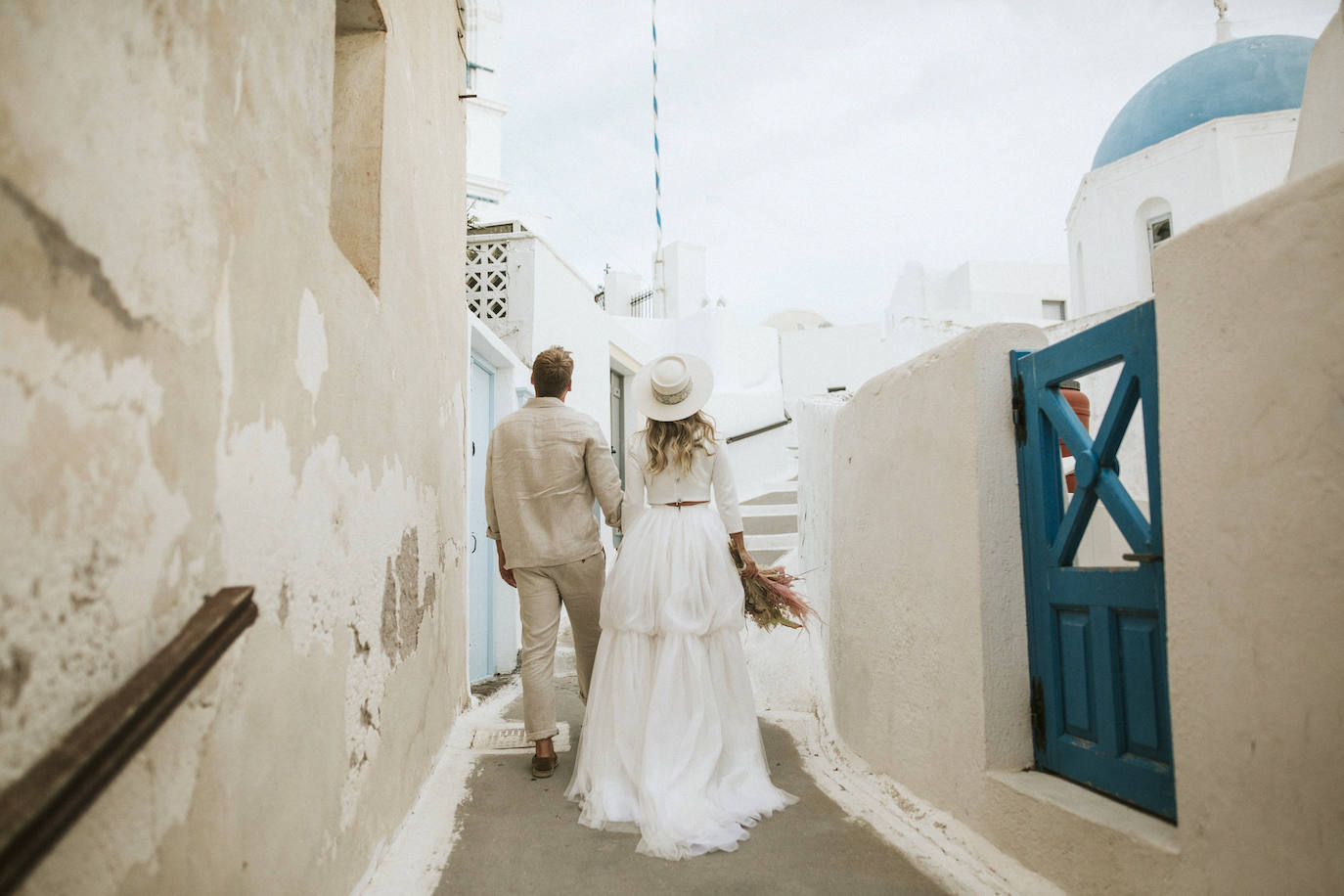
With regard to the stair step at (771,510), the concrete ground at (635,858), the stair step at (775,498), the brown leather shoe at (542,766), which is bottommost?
the concrete ground at (635,858)

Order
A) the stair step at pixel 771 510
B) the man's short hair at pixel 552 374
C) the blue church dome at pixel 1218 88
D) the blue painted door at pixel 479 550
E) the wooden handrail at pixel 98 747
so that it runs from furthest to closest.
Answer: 1. the blue church dome at pixel 1218 88
2. the stair step at pixel 771 510
3. the blue painted door at pixel 479 550
4. the man's short hair at pixel 552 374
5. the wooden handrail at pixel 98 747

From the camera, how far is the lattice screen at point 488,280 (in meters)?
8.31

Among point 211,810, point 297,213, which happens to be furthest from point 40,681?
point 297,213

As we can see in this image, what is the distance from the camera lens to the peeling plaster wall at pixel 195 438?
105cm

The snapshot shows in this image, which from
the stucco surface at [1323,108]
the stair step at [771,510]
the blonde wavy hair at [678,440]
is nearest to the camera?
the stucco surface at [1323,108]

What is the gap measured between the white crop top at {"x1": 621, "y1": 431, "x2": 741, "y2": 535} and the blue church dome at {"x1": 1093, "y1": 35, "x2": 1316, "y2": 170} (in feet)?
43.4

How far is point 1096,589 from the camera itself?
251cm

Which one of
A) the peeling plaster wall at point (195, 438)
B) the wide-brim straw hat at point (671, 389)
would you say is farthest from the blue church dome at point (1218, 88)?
the peeling plaster wall at point (195, 438)

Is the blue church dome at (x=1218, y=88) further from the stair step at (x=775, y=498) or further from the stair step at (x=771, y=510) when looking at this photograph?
the stair step at (x=771, y=510)

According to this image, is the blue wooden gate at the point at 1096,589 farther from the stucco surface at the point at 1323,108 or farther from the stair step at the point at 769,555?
the stair step at the point at 769,555

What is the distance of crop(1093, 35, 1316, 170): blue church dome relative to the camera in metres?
12.8

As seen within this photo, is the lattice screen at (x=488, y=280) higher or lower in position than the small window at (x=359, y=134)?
Result: higher

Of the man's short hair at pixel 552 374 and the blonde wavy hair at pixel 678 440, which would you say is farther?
the man's short hair at pixel 552 374

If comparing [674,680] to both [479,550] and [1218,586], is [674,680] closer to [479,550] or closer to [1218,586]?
[1218,586]
